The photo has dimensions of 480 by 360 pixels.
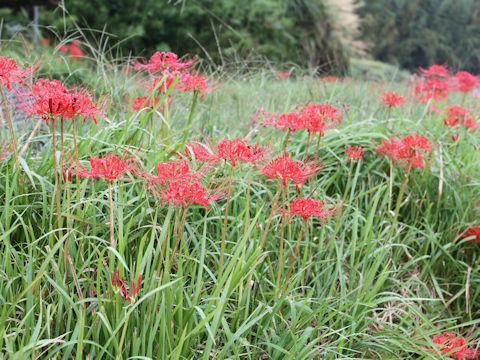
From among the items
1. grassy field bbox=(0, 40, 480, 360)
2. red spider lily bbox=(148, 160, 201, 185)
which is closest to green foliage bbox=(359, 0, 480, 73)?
grassy field bbox=(0, 40, 480, 360)

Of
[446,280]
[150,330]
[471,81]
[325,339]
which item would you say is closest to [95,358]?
[150,330]

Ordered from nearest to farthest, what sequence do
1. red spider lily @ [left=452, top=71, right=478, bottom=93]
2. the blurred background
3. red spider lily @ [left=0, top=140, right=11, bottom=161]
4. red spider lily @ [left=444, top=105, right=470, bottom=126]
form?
red spider lily @ [left=0, top=140, right=11, bottom=161] < red spider lily @ [left=444, top=105, right=470, bottom=126] < red spider lily @ [left=452, top=71, right=478, bottom=93] < the blurred background

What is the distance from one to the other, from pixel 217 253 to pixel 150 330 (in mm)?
504

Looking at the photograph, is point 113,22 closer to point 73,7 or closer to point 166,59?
point 73,7

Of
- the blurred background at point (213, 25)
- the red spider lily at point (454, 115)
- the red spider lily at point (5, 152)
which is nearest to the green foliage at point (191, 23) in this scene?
the blurred background at point (213, 25)

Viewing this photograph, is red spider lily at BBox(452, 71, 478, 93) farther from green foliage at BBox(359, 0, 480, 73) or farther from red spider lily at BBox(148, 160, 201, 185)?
green foliage at BBox(359, 0, 480, 73)

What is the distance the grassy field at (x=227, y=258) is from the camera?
4.47ft

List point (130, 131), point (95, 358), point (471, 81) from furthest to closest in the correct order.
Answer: point (471, 81), point (130, 131), point (95, 358)

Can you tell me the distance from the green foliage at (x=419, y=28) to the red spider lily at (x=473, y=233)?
30411mm

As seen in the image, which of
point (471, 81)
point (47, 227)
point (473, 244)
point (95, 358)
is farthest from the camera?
point (471, 81)

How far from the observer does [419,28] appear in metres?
32.9

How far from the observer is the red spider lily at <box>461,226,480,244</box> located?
2372 mm

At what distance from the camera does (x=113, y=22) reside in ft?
36.9

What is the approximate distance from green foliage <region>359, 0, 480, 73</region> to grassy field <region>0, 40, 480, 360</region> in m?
30.4
